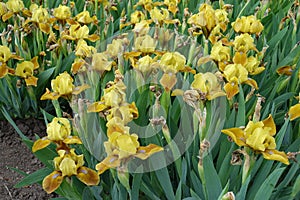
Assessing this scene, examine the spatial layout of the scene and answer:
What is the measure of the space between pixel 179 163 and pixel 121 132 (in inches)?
12.8

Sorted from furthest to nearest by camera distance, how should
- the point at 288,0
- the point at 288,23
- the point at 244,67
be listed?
1. the point at 288,0
2. the point at 288,23
3. the point at 244,67

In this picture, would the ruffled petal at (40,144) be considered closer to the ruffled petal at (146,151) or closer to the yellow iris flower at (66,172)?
the yellow iris flower at (66,172)

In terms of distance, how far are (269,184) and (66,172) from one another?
2.17 ft

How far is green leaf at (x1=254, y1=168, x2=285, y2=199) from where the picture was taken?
1.37 m

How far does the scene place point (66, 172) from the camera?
1.44 metres

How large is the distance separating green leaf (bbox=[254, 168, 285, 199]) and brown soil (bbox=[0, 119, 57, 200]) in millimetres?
1134

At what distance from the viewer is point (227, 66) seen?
1.77m

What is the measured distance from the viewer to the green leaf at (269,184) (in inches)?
53.9

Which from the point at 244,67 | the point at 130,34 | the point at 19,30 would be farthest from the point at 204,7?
the point at 19,30

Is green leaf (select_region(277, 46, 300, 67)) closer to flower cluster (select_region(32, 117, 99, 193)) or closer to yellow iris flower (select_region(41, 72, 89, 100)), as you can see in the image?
yellow iris flower (select_region(41, 72, 89, 100))

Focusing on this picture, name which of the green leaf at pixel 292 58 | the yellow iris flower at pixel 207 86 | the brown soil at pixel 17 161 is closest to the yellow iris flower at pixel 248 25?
the green leaf at pixel 292 58

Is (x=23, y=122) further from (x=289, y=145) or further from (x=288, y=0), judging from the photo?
(x=288, y=0)

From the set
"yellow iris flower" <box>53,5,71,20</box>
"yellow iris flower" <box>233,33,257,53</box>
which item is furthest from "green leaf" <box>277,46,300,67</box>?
"yellow iris flower" <box>53,5,71,20</box>

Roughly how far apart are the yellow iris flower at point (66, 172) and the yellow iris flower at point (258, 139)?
1.57 feet
